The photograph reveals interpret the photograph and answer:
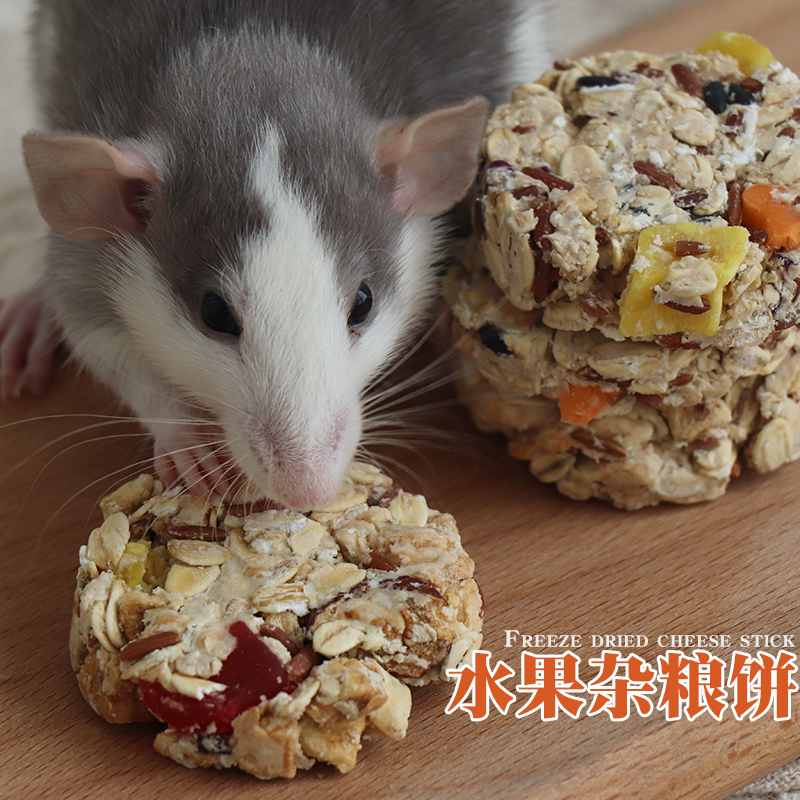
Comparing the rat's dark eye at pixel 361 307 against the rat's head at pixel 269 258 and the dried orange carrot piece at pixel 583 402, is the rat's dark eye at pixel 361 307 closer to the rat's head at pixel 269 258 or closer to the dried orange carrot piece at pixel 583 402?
the rat's head at pixel 269 258

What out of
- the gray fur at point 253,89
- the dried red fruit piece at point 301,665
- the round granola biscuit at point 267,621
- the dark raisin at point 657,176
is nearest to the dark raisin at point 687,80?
the dark raisin at point 657,176

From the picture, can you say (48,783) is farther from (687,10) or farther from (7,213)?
(687,10)

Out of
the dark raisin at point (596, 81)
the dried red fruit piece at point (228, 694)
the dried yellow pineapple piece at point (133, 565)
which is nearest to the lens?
the dried red fruit piece at point (228, 694)

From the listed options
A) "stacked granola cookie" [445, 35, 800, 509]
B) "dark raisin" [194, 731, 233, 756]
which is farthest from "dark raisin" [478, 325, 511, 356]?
"dark raisin" [194, 731, 233, 756]

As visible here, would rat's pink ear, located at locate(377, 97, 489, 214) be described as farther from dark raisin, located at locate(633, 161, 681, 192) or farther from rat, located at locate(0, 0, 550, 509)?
dark raisin, located at locate(633, 161, 681, 192)

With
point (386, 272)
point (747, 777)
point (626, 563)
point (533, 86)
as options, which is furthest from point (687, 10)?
point (747, 777)

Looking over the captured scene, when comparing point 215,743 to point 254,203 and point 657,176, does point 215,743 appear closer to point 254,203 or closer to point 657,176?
point 254,203
